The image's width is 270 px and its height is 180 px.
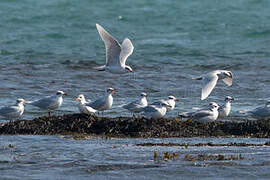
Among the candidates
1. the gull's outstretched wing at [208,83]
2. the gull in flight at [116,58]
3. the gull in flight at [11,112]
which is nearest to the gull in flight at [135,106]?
the gull's outstretched wing at [208,83]

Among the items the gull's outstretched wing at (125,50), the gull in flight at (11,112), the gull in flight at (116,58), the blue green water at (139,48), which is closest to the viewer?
the gull in flight at (11,112)

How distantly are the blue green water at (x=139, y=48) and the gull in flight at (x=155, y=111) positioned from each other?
64.9 inches

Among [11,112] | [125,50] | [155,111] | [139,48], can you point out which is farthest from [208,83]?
[139,48]

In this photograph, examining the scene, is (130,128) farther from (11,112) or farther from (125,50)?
(125,50)

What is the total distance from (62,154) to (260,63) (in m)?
14.1

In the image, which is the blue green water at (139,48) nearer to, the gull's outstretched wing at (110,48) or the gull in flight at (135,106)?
the gull in flight at (135,106)

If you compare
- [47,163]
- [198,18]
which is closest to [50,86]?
[47,163]

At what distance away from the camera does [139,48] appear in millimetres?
26516

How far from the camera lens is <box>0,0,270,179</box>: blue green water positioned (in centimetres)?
1745

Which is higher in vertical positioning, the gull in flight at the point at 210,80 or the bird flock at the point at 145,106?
the gull in flight at the point at 210,80

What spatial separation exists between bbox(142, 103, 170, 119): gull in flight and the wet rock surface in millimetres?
417

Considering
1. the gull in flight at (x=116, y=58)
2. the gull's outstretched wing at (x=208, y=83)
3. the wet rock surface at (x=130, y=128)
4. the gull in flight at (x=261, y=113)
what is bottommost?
the wet rock surface at (x=130, y=128)

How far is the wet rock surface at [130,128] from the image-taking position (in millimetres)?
11445

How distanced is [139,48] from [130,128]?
15.1 metres
